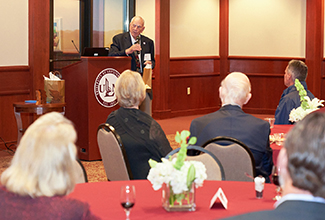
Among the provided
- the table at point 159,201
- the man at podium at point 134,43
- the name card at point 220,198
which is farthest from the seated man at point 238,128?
the man at podium at point 134,43

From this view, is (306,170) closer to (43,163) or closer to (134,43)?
(43,163)

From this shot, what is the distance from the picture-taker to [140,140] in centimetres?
326

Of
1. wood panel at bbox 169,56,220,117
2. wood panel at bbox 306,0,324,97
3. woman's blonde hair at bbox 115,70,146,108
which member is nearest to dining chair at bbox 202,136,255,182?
woman's blonde hair at bbox 115,70,146,108

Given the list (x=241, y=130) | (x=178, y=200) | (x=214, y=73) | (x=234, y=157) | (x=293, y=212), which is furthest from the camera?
(x=214, y=73)

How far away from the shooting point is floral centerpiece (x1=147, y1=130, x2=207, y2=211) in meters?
1.95

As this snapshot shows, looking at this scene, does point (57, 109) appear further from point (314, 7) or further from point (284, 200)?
point (314, 7)

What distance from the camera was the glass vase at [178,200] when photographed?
2014 mm

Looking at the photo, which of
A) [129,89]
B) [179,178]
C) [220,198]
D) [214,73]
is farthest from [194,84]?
[179,178]

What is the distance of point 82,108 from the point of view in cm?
576

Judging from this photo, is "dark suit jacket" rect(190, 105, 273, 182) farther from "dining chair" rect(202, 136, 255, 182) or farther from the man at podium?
the man at podium

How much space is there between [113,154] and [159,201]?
1.01m

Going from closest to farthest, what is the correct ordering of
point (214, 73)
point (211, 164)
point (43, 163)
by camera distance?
point (43, 163), point (211, 164), point (214, 73)

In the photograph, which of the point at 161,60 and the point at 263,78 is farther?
the point at 263,78

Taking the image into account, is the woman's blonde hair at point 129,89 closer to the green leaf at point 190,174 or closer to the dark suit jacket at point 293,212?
the green leaf at point 190,174
